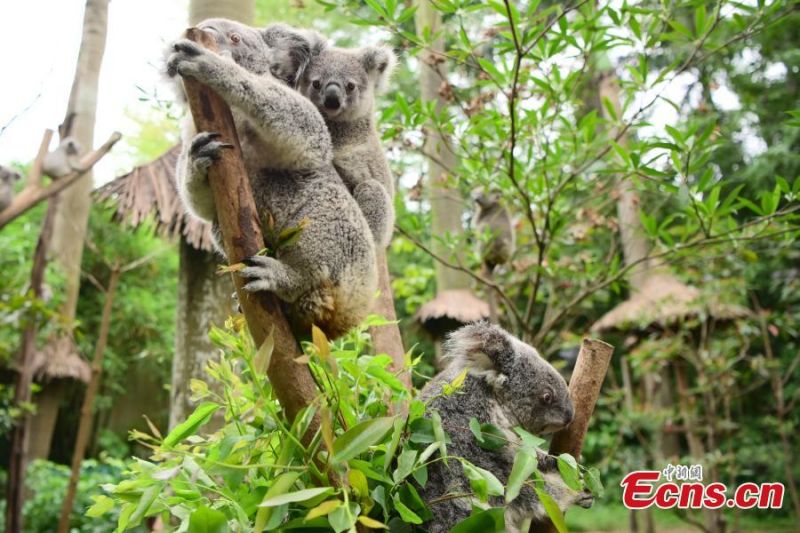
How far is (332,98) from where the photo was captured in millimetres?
2643

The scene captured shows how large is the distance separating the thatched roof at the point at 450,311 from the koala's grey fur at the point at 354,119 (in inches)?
167

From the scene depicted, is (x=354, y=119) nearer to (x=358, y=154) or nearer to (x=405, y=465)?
(x=358, y=154)

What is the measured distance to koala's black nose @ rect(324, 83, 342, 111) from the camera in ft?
8.66

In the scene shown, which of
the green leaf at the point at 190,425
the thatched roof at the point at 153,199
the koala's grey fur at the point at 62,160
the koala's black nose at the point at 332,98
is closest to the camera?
the green leaf at the point at 190,425

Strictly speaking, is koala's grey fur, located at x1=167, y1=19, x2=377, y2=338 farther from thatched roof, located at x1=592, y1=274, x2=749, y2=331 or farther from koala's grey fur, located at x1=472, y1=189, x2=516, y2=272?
thatched roof, located at x1=592, y1=274, x2=749, y2=331

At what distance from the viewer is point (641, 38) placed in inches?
123

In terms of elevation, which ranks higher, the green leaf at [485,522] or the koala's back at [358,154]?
the koala's back at [358,154]

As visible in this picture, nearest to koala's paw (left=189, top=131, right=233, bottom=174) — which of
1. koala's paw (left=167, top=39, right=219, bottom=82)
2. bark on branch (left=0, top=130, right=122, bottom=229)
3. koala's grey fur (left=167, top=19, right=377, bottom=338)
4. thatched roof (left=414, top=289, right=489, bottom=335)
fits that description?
koala's grey fur (left=167, top=19, right=377, bottom=338)

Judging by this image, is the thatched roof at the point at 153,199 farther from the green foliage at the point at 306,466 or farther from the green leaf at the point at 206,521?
the green leaf at the point at 206,521

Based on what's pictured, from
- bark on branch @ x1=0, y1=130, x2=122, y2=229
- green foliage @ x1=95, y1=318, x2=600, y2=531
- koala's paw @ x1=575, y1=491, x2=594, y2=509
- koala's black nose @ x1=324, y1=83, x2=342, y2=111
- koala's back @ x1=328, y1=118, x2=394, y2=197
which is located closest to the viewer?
green foliage @ x1=95, y1=318, x2=600, y2=531

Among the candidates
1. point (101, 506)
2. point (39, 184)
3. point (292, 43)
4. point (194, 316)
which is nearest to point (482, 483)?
point (101, 506)

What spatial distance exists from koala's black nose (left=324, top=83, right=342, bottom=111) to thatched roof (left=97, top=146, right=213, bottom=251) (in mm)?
1586

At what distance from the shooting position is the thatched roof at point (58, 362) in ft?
28.7

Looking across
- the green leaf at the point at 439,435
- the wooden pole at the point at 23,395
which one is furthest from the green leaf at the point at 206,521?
the wooden pole at the point at 23,395
